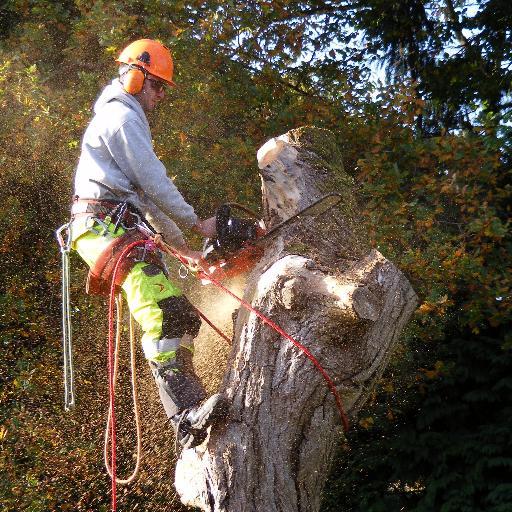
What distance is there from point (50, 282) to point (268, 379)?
4.42 m

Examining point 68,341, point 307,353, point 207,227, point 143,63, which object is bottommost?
point 307,353

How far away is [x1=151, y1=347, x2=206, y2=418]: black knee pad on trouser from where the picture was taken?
2795 millimetres

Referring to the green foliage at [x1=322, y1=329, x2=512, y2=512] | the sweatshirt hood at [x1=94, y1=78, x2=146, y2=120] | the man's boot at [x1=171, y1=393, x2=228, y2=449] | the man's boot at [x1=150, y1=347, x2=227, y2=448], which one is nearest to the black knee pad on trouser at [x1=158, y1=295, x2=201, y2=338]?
Answer: the man's boot at [x1=150, y1=347, x2=227, y2=448]

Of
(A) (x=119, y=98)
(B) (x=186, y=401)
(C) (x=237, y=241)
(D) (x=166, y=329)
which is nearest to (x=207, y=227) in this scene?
(C) (x=237, y=241)

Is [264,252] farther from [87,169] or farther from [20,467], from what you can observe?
[20,467]

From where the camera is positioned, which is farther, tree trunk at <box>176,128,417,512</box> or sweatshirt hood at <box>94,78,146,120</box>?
sweatshirt hood at <box>94,78,146,120</box>

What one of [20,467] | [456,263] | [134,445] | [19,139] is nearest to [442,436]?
Result: [456,263]

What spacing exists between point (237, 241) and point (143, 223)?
1.76 ft

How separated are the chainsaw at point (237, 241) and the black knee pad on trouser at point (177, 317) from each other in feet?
1.17

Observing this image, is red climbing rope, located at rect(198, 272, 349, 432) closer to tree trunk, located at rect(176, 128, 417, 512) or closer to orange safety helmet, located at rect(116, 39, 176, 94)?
tree trunk, located at rect(176, 128, 417, 512)

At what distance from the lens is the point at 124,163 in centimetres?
303

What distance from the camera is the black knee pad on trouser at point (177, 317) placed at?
9.25 feet

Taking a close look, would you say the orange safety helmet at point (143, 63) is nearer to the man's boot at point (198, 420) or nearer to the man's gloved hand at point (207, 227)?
the man's gloved hand at point (207, 227)

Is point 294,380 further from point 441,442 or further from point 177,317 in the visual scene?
point 441,442
